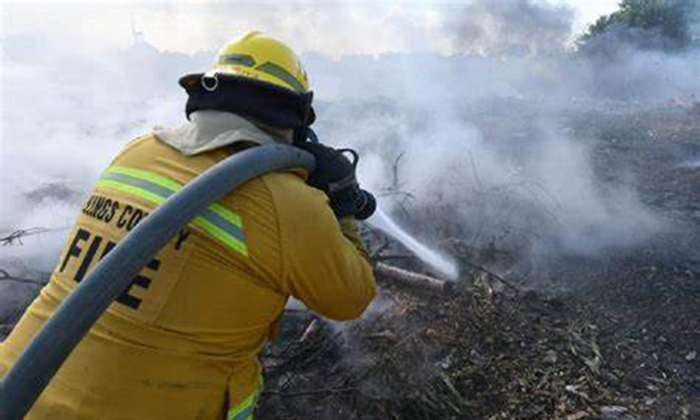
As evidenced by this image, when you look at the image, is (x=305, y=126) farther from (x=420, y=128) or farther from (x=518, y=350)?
(x=420, y=128)

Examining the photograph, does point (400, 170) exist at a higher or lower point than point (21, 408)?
lower

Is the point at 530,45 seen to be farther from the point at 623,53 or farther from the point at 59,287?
the point at 59,287

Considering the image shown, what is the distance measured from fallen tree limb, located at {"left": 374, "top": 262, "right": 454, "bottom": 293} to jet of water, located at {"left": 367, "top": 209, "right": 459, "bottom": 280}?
28cm

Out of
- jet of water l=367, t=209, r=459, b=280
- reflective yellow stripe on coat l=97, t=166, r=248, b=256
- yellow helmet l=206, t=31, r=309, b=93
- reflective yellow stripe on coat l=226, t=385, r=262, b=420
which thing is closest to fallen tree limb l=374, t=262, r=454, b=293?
jet of water l=367, t=209, r=459, b=280

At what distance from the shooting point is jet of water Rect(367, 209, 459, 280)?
4.86 meters

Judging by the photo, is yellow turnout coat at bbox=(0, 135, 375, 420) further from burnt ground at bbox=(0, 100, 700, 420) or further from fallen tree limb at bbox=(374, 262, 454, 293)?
fallen tree limb at bbox=(374, 262, 454, 293)

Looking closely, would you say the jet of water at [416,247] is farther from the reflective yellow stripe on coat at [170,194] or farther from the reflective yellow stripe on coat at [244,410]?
the reflective yellow stripe on coat at [170,194]

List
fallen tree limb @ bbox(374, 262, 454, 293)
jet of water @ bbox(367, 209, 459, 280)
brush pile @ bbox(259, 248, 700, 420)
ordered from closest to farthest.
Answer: brush pile @ bbox(259, 248, 700, 420)
fallen tree limb @ bbox(374, 262, 454, 293)
jet of water @ bbox(367, 209, 459, 280)

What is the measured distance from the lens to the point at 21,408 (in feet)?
4.70

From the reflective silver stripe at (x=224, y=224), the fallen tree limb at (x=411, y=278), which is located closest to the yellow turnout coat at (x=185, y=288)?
the reflective silver stripe at (x=224, y=224)

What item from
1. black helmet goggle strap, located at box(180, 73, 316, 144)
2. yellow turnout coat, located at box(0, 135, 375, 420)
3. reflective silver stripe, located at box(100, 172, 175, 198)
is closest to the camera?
yellow turnout coat, located at box(0, 135, 375, 420)

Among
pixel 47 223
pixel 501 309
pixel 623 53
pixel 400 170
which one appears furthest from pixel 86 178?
pixel 623 53

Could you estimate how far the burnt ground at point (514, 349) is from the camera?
3.40m

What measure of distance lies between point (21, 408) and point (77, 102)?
46.2 feet
